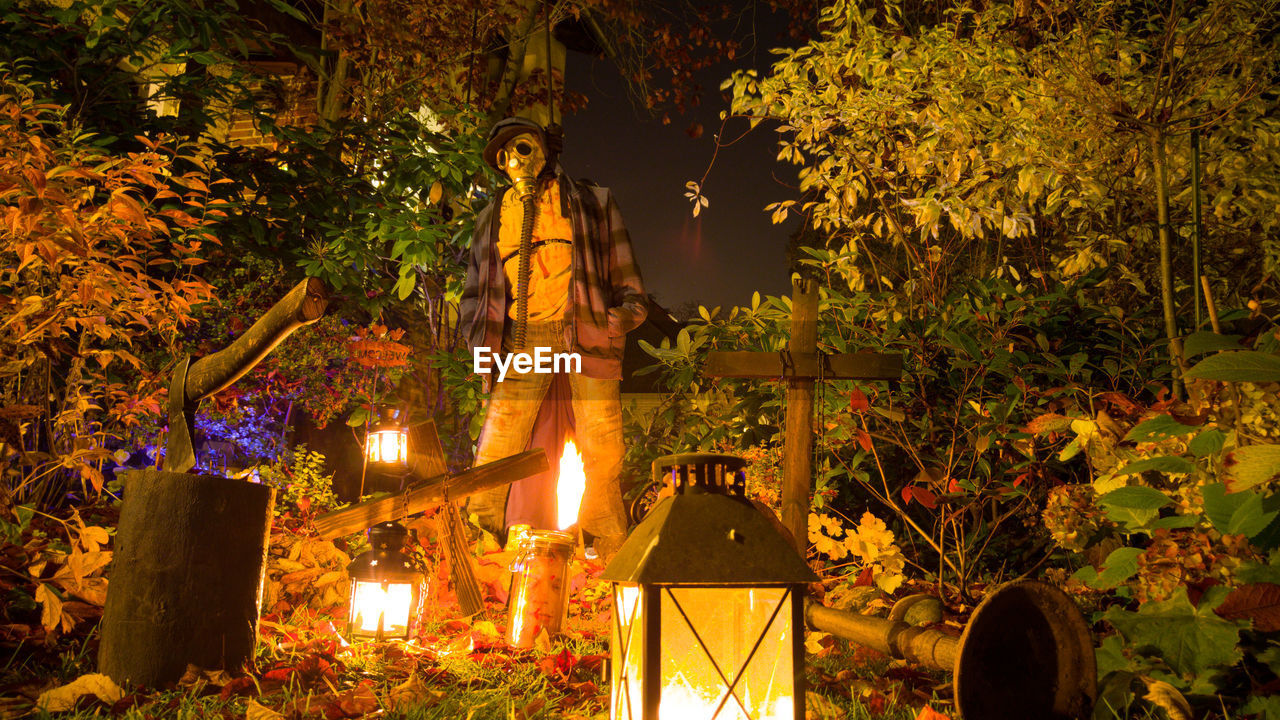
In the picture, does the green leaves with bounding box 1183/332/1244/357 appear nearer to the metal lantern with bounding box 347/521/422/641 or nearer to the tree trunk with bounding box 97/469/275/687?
the metal lantern with bounding box 347/521/422/641

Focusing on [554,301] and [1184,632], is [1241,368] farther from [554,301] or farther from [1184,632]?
[554,301]

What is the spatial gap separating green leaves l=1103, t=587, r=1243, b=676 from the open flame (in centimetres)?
256

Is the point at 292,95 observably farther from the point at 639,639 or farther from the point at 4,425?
the point at 639,639

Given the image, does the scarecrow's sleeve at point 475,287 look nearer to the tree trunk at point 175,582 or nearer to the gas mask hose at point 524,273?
the gas mask hose at point 524,273

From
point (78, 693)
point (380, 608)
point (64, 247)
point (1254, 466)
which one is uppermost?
point (64, 247)

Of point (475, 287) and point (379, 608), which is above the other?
point (475, 287)

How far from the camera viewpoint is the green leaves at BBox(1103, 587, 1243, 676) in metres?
2.04

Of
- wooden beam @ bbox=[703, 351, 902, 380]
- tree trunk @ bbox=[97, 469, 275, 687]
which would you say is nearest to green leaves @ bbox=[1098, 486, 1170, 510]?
wooden beam @ bbox=[703, 351, 902, 380]

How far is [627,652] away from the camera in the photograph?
1.79 m

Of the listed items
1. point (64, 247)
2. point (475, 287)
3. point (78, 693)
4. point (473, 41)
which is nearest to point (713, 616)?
point (78, 693)

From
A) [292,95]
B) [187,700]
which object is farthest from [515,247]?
[292,95]

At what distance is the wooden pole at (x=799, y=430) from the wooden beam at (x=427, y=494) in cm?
119

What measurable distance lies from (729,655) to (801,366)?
1.82 metres

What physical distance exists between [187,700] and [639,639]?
5.12 ft
